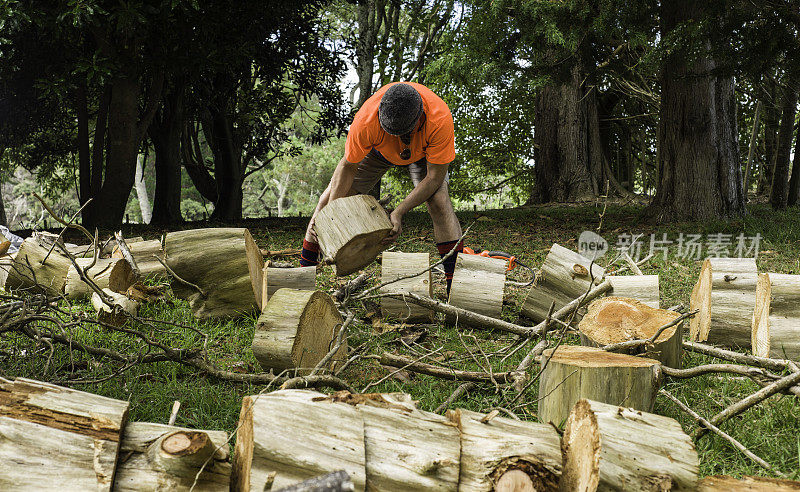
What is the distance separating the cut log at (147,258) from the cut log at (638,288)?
11.0ft

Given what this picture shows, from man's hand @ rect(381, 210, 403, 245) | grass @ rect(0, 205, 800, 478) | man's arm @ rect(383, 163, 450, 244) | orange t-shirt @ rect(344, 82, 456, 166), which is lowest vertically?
grass @ rect(0, 205, 800, 478)

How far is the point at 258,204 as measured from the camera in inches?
1325

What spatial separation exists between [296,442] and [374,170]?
3.11m

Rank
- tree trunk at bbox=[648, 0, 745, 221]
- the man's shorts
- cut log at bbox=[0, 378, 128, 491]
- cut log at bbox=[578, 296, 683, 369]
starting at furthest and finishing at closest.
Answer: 1. tree trunk at bbox=[648, 0, 745, 221]
2. the man's shorts
3. cut log at bbox=[578, 296, 683, 369]
4. cut log at bbox=[0, 378, 128, 491]

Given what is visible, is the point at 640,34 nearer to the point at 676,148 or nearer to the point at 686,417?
the point at 676,148

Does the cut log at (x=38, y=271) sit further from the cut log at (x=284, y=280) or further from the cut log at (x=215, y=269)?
the cut log at (x=284, y=280)

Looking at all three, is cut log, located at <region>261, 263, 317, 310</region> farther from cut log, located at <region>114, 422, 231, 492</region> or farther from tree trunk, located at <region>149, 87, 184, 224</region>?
tree trunk, located at <region>149, 87, 184, 224</region>

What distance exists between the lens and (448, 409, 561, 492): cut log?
1615 mm

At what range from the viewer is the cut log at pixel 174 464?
5.10ft

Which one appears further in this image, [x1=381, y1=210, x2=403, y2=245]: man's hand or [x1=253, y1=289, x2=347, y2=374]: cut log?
[x1=381, y1=210, x2=403, y2=245]: man's hand

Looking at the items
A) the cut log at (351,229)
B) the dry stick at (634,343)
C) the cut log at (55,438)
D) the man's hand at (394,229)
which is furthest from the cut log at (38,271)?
the dry stick at (634,343)

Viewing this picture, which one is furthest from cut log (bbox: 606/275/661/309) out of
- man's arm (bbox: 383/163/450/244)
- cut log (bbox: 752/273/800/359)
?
man's arm (bbox: 383/163/450/244)

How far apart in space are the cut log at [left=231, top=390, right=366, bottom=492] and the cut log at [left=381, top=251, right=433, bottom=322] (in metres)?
2.20

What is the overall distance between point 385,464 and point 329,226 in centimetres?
226
